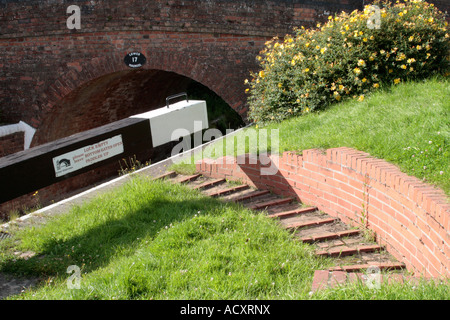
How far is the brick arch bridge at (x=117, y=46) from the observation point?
28.1ft

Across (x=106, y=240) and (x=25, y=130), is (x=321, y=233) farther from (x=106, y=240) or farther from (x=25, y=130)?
(x=25, y=130)

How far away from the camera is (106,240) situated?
4.43 m

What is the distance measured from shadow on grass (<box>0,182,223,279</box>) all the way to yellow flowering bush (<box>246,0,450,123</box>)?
93.7 inches

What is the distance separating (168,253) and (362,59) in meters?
3.96

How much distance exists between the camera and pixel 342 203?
4.68 m

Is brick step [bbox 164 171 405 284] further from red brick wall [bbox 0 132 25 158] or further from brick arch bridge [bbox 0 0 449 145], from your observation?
red brick wall [bbox 0 132 25 158]

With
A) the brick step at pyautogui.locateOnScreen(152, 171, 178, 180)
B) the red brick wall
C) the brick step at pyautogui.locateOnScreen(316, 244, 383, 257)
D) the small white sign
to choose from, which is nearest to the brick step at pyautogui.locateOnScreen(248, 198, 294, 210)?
the brick step at pyautogui.locateOnScreen(316, 244, 383, 257)

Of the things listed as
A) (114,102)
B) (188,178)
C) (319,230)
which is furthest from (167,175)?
(114,102)

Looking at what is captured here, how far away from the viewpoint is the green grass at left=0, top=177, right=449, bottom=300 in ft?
10.7

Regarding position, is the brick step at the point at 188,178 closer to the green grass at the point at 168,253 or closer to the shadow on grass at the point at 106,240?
the green grass at the point at 168,253

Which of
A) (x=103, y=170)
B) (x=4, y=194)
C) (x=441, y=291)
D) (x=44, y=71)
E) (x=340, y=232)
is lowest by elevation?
(x=103, y=170)
